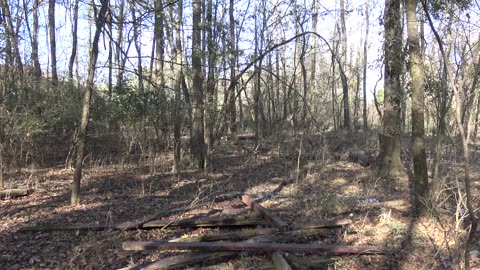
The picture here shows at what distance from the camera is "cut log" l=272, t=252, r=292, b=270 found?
14.1 ft

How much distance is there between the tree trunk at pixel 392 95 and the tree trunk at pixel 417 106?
1.92m

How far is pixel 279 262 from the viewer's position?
4465mm

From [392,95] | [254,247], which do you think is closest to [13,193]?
[254,247]

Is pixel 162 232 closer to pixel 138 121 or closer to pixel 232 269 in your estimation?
pixel 232 269

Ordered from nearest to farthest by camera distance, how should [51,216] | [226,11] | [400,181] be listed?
1. [51,216]
2. [400,181]
3. [226,11]

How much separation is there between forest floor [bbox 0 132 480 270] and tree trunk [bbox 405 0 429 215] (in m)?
A: 0.40

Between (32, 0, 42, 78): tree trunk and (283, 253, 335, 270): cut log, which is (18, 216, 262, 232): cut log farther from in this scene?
(32, 0, 42, 78): tree trunk

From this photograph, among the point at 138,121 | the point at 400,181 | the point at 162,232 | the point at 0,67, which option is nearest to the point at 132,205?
the point at 162,232

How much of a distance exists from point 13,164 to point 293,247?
8.19 meters

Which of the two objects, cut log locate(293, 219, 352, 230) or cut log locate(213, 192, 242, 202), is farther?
cut log locate(213, 192, 242, 202)

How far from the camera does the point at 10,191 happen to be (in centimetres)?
776

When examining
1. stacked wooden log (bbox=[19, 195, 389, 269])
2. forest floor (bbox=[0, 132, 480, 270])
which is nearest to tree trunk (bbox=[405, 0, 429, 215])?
forest floor (bbox=[0, 132, 480, 270])

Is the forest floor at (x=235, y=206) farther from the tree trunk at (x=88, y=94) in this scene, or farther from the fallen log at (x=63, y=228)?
the tree trunk at (x=88, y=94)

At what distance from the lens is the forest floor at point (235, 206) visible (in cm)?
479
